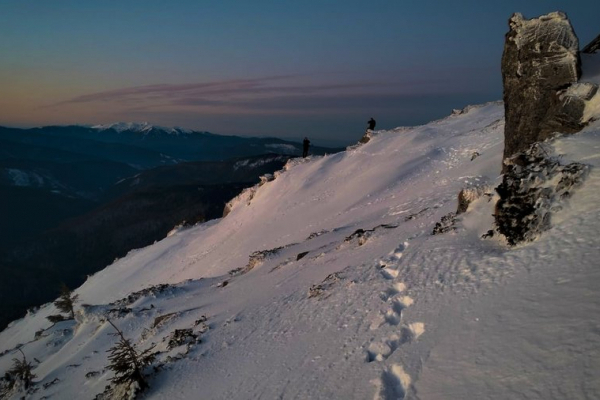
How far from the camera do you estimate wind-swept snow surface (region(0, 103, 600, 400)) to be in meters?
6.62

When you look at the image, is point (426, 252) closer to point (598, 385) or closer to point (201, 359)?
point (598, 385)

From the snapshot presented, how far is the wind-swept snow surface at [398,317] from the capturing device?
21.7 ft

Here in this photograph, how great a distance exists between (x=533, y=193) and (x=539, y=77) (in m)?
7.46

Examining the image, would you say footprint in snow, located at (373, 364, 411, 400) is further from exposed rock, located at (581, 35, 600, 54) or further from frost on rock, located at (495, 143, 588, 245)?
exposed rock, located at (581, 35, 600, 54)

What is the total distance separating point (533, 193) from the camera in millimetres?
10203

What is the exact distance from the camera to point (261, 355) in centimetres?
1155

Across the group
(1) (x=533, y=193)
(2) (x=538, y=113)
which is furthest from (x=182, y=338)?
(2) (x=538, y=113)

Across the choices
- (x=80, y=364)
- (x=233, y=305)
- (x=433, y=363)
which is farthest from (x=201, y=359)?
(x=80, y=364)

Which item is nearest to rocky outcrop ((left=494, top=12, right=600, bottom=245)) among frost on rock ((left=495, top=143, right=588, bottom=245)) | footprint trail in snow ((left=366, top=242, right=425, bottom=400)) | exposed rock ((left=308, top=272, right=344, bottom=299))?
frost on rock ((left=495, top=143, right=588, bottom=245))

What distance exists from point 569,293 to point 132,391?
524 inches

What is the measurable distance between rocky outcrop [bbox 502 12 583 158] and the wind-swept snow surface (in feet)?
6.92

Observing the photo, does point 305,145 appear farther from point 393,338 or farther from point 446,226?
point 393,338

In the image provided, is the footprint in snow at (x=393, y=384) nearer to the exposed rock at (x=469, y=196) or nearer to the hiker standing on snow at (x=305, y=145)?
the exposed rock at (x=469, y=196)

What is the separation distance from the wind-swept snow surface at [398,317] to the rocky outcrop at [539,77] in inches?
83.0
